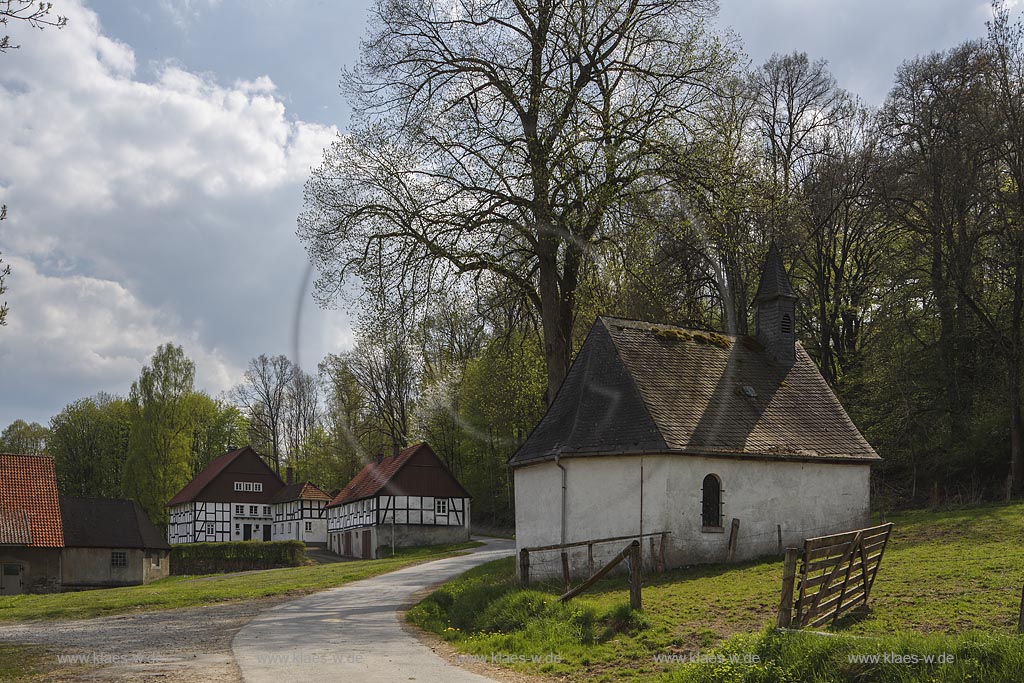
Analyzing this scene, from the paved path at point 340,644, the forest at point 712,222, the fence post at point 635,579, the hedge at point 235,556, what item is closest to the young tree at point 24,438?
the hedge at point 235,556

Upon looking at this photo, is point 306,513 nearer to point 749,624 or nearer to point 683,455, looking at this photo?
point 683,455

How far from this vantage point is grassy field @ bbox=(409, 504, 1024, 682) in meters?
8.48

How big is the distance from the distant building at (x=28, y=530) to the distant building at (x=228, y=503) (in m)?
19.6

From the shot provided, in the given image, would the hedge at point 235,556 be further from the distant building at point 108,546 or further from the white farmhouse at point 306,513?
the white farmhouse at point 306,513

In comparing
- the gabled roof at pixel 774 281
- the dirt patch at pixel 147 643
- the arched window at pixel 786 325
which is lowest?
the dirt patch at pixel 147 643

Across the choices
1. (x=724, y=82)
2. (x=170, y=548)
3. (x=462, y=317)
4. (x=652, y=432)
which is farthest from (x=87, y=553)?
(x=724, y=82)

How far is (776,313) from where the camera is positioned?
2595cm

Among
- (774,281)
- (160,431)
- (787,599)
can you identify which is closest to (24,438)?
(160,431)

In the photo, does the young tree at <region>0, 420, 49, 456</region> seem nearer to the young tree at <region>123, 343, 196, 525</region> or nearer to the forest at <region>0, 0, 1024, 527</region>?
the young tree at <region>123, 343, 196, 525</region>

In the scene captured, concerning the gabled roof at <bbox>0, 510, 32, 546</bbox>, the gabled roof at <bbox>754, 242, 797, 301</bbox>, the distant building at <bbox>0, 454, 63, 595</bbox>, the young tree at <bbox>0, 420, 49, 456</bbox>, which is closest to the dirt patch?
the gabled roof at <bbox>754, 242, 797, 301</bbox>

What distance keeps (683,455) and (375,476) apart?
33.7 meters

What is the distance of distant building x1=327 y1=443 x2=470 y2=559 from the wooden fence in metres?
37.6

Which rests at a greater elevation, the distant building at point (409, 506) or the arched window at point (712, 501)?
the arched window at point (712, 501)

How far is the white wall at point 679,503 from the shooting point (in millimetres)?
19625
